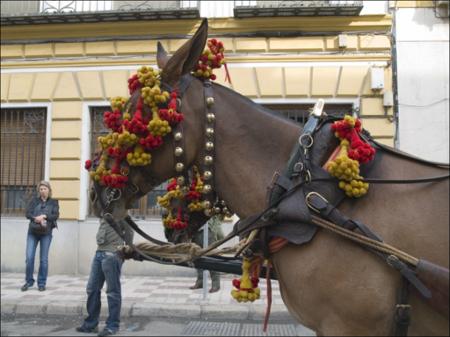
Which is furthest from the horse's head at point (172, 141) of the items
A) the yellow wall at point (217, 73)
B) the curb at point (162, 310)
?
the yellow wall at point (217, 73)

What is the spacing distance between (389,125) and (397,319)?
332 inches

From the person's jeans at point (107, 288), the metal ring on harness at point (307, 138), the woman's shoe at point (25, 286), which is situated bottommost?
the woman's shoe at point (25, 286)

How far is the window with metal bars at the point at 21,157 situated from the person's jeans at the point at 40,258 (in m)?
1.97

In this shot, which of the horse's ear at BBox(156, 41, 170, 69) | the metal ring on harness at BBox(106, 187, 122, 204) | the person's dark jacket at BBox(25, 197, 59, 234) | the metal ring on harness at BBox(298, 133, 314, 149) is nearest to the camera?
the metal ring on harness at BBox(298, 133, 314, 149)

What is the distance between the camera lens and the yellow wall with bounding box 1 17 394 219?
9.70 meters

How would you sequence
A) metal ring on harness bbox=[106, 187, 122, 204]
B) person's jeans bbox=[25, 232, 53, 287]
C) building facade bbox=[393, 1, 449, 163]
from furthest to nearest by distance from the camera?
1. building facade bbox=[393, 1, 449, 163]
2. person's jeans bbox=[25, 232, 53, 287]
3. metal ring on harness bbox=[106, 187, 122, 204]

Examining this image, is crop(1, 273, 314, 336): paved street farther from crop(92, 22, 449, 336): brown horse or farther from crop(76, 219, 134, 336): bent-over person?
crop(92, 22, 449, 336): brown horse

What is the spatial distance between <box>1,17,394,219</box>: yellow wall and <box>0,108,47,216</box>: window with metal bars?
1.27 ft

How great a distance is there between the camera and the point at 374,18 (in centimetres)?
975

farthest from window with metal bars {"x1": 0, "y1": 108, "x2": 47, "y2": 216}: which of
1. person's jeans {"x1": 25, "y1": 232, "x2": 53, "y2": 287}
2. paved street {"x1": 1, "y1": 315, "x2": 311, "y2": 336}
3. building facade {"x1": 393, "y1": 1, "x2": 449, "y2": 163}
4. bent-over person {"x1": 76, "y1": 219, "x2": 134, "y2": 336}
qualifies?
building facade {"x1": 393, "y1": 1, "x2": 449, "y2": 163}

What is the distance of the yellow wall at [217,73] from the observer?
970 centimetres

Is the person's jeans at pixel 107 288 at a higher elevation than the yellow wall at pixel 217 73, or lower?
lower

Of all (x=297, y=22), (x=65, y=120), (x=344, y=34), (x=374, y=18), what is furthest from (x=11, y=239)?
(x=374, y=18)

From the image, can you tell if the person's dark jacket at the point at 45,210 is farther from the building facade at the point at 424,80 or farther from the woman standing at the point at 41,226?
the building facade at the point at 424,80
